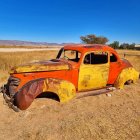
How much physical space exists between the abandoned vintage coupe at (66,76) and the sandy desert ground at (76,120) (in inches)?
12.6

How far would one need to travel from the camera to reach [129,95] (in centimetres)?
655

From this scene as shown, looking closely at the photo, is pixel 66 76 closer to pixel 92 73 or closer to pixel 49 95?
pixel 49 95

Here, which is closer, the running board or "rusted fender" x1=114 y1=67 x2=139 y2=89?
the running board

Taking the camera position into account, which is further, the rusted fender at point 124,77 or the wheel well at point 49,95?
the rusted fender at point 124,77

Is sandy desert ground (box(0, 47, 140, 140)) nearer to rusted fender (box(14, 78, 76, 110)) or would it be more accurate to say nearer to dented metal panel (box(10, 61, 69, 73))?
rusted fender (box(14, 78, 76, 110))

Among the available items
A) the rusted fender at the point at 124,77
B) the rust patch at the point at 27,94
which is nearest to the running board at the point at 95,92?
the rusted fender at the point at 124,77

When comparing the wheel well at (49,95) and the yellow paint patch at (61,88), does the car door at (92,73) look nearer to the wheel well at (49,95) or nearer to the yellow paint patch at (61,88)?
the yellow paint patch at (61,88)

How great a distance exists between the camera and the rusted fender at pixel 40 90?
5211mm

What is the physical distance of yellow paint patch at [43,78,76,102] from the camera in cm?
543

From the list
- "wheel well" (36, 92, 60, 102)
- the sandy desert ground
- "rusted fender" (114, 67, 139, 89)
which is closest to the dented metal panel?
"wheel well" (36, 92, 60, 102)

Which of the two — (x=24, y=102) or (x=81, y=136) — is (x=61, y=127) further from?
(x=24, y=102)

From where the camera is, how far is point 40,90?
5.30 meters

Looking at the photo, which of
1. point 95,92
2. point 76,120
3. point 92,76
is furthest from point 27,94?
point 95,92

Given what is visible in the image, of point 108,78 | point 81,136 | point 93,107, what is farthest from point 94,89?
point 81,136
